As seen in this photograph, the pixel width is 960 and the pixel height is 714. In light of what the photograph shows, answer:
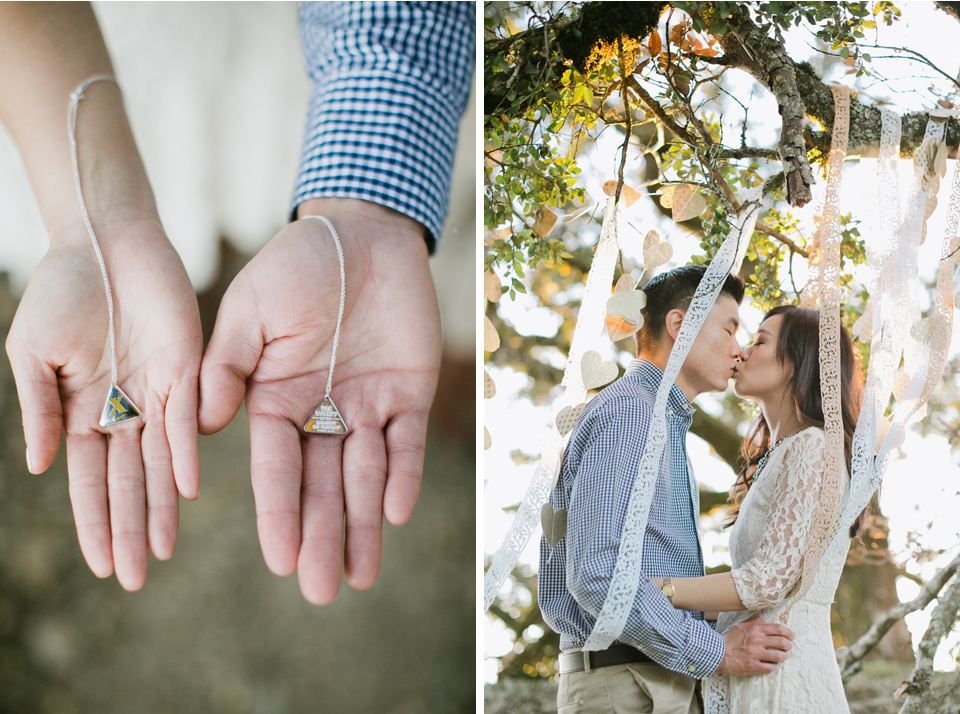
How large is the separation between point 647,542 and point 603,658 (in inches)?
6.1

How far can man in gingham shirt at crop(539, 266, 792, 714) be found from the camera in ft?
2.24

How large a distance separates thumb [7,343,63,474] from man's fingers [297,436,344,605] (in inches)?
11.5

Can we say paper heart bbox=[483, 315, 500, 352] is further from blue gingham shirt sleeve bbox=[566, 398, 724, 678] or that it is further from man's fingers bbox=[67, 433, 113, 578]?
man's fingers bbox=[67, 433, 113, 578]

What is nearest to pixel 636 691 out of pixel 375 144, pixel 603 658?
pixel 603 658

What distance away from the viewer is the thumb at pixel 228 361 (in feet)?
2.53

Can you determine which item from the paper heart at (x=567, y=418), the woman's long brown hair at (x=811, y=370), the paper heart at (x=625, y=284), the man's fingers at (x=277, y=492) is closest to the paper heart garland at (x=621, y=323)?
the paper heart at (x=625, y=284)

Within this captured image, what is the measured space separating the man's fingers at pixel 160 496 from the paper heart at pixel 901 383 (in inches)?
36.5

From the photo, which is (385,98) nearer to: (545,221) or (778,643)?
(545,221)

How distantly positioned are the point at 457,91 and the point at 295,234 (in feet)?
1.14

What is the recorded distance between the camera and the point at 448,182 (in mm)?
978

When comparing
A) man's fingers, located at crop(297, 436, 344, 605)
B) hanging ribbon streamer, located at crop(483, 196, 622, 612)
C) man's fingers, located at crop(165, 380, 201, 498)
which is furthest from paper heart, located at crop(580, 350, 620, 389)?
man's fingers, located at crop(165, 380, 201, 498)

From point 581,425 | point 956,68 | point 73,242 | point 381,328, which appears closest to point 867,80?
point 956,68

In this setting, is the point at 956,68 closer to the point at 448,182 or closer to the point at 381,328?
the point at 448,182

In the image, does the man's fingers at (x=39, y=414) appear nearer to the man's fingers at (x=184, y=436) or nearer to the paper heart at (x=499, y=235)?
the man's fingers at (x=184, y=436)
